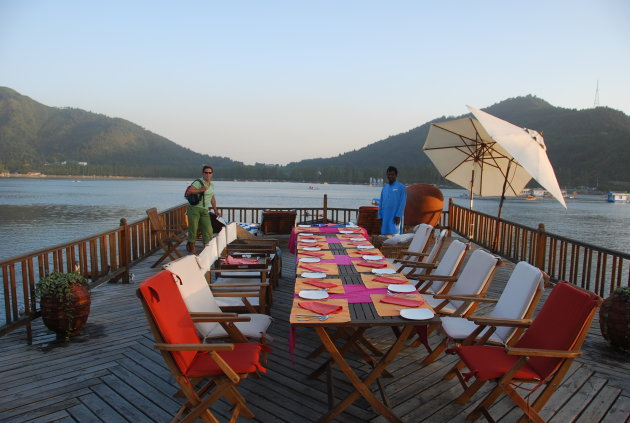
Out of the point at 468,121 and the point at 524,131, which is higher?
the point at 468,121

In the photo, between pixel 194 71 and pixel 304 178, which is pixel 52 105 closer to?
pixel 304 178

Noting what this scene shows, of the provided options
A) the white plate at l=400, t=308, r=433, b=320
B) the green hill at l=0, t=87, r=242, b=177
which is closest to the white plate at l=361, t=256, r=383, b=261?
the white plate at l=400, t=308, r=433, b=320

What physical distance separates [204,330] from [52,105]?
13559cm

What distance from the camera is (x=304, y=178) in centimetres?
8394

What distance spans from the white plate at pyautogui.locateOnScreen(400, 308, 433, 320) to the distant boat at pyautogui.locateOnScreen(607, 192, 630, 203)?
222 ft

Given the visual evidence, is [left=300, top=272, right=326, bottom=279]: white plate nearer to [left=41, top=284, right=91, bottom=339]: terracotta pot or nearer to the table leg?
the table leg

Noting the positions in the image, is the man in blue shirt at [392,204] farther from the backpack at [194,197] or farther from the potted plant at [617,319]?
the potted plant at [617,319]

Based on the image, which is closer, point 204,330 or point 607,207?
point 204,330

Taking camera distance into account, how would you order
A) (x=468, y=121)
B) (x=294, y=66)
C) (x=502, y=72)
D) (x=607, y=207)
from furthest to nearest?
(x=607, y=207), (x=294, y=66), (x=502, y=72), (x=468, y=121)

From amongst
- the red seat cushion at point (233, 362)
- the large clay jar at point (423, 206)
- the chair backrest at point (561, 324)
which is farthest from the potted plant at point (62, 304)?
the large clay jar at point (423, 206)

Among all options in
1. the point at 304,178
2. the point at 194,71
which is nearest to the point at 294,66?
the point at 194,71

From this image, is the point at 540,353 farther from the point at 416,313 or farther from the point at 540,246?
the point at 540,246

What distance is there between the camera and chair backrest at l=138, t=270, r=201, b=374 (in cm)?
229

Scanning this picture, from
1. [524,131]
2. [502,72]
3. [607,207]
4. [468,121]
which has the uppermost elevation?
[502,72]
